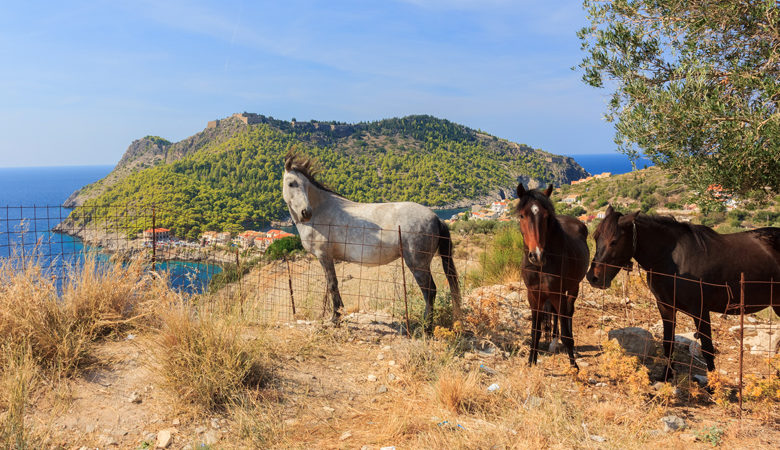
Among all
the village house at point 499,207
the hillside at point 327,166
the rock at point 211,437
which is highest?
the hillside at point 327,166

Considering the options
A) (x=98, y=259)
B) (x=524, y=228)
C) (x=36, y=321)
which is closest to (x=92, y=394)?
(x=36, y=321)

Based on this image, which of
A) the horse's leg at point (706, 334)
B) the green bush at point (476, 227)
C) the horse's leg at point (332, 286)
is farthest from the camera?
the green bush at point (476, 227)

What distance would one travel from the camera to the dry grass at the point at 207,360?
3.76m

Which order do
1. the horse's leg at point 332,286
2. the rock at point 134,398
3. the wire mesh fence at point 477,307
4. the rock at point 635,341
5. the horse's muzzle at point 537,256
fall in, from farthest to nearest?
1. the horse's leg at point 332,286
2. the rock at point 635,341
3. the wire mesh fence at point 477,307
4. the horse's muzzle at point 537,256
5. the rock at point 134,398

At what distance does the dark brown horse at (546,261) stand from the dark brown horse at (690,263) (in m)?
0.36

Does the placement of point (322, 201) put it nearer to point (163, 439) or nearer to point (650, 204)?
point (163, 439)

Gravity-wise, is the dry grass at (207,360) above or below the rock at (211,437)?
above

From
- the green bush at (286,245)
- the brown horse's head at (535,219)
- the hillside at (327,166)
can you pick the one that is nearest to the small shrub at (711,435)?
the brown horse's head at (535,219)

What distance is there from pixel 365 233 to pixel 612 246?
294 cm

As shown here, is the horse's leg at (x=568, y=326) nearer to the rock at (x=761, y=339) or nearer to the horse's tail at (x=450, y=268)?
the horse's tail at (x=450, y=268)

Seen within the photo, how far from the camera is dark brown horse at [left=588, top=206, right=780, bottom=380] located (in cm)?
417

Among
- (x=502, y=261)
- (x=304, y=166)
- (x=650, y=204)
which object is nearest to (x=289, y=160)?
(x=304, y=166)

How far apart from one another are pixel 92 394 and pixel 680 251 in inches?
229

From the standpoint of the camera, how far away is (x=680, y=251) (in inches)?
167
